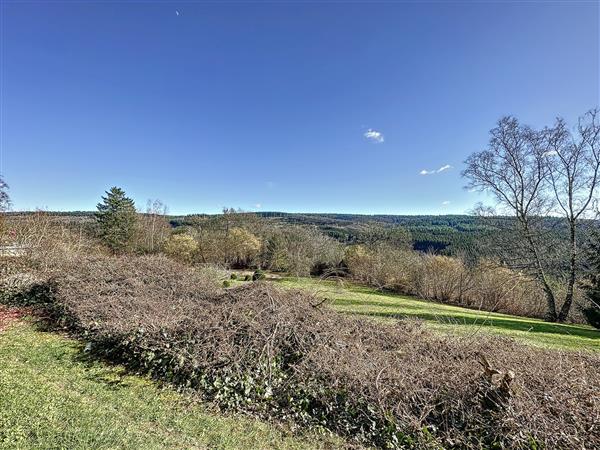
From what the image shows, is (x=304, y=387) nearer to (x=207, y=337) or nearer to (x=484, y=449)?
(x=207, y=337)

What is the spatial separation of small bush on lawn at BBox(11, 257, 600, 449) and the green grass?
1.04 ft

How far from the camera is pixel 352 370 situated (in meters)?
4.00

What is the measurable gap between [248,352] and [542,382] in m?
3.83

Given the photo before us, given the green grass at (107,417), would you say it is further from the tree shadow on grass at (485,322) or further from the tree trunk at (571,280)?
the tree trunk at (571,280)

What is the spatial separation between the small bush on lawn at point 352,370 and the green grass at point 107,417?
0.32 m


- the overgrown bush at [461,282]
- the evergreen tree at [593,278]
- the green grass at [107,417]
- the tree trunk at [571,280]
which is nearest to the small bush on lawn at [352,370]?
the green grass at [107,417]

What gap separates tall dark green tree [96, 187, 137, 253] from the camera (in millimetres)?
27513

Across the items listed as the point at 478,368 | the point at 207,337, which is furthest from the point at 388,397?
the point at 207,337

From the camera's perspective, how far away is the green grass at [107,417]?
120 inches

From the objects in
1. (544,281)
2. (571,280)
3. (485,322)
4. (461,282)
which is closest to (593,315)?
(571,280)

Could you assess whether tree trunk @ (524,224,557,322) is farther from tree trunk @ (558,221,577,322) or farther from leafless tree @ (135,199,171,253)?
leafless tree @ (135,199,171,253)

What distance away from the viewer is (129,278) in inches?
315

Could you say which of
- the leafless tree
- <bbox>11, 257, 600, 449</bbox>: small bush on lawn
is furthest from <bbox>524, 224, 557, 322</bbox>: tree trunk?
the leafless tree

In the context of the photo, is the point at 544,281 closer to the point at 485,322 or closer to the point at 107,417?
the point at 485,322
